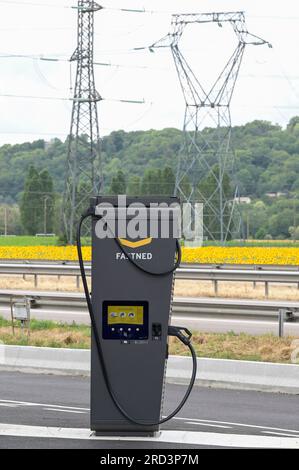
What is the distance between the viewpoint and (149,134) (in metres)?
105

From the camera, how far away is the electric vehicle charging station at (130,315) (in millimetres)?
9000

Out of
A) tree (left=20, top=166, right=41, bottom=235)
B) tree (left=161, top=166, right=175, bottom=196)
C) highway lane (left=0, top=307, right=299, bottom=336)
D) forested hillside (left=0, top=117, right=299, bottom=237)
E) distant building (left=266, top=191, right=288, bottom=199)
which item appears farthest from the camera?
distant building (left=266, top=191, right=288, bottom=199)

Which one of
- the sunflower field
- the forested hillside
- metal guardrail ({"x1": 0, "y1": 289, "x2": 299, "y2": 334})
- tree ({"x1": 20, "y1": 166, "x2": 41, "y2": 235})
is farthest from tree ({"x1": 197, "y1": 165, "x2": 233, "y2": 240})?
metal guardrail ({"x1": 0, "y1": 289, "x2": 299, "y2": 334})

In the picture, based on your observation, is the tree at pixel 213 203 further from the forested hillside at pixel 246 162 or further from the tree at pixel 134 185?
the tree at pixel 134 185

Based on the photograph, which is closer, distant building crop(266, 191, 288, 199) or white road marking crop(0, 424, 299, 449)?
white road marking crop(0, 424, 299, 449)

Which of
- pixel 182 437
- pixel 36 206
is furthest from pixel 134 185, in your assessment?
pixel 182 437

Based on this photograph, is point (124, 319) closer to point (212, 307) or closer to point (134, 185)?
point (212, 307)

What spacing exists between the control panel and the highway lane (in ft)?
33.0

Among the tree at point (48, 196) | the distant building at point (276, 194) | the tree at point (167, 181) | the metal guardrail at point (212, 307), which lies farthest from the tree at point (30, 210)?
the metal guardrail at point (212, 307)

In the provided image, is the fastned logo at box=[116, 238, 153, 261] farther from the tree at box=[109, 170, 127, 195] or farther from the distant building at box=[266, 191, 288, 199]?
the distant building at box=[266, 191, 288, 199]

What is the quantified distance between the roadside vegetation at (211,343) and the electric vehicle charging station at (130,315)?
591 centimetres

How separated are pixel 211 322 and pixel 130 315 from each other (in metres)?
12.3

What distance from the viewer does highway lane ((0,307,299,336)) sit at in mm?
20141
